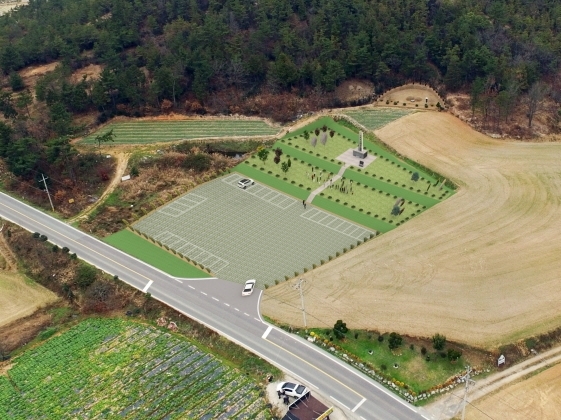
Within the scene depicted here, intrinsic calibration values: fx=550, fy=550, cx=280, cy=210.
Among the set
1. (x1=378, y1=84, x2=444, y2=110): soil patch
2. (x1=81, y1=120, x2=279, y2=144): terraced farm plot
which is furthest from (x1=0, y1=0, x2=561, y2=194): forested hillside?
(x1=81, y1=120, x2=279, y2=144): terraced farm plot

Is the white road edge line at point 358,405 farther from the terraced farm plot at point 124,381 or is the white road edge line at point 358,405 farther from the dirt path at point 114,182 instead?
the dirt path at point 114,182

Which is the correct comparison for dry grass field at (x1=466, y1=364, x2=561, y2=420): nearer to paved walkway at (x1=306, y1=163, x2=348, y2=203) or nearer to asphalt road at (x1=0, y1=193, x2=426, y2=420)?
asphalt road at (x1=0, y1=193, x2=426, y2=420)

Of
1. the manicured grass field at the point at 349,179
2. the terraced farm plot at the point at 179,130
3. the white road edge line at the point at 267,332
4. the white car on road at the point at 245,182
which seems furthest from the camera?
the terraced farm plot at the point at 179,130

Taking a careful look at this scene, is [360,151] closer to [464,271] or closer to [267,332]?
[464,271]

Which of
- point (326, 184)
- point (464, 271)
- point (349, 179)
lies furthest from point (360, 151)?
point (464, 271)

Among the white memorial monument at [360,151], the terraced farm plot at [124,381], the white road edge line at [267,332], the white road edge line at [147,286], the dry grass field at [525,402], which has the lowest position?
the dry grass field at [525,402]

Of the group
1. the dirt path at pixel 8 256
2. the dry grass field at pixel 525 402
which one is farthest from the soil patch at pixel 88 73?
the dry grass field at pixel 525 402
